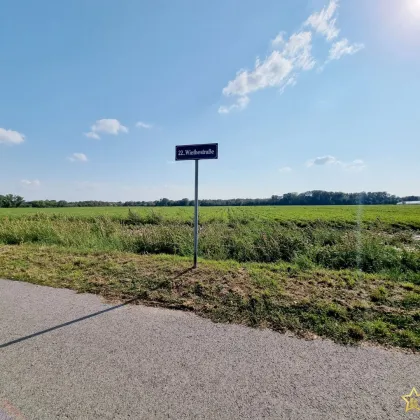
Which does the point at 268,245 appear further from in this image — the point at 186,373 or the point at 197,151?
the point at 186,373

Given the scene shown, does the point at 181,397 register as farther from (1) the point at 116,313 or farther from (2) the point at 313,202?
(2) the point at 313,202

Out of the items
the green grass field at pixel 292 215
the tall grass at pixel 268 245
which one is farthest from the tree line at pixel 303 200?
the tall grass at pixel 268 245

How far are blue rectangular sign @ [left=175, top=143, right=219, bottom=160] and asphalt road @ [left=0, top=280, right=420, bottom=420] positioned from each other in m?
3.41

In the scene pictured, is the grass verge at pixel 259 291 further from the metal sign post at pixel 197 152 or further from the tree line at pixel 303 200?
the tree line at pixel 303 200

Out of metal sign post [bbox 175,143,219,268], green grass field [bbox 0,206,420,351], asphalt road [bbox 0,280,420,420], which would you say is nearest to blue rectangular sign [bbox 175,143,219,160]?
metal sign post [bbox 175,143,219,268]

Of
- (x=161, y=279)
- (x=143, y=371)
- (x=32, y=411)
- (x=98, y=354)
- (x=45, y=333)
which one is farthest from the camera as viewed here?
(x=161, y=279)

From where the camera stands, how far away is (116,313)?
370 cm

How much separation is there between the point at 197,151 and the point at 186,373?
425 centimetres

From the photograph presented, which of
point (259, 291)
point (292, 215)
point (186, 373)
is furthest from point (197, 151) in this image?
point (292, 215)

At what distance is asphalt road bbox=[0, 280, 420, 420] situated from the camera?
2.02 m

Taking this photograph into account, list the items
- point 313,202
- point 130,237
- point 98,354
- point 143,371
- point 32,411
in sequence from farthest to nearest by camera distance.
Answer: point 313,202 < point 130,237 < point 98,354 < point 143,371 < point 32,411

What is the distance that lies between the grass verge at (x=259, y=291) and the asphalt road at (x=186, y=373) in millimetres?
344

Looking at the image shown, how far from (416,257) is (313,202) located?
117 metres

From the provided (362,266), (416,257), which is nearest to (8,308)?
(362,266)
